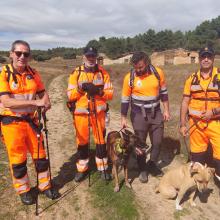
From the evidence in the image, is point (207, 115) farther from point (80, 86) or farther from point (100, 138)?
point (80, 86)

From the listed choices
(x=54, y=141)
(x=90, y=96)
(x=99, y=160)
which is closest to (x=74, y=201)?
(x=99, y=160)

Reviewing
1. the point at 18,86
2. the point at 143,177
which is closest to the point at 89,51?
the point at 18,86

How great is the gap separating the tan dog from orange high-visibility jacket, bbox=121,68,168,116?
4.82 feet

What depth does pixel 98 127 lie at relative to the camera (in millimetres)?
6285

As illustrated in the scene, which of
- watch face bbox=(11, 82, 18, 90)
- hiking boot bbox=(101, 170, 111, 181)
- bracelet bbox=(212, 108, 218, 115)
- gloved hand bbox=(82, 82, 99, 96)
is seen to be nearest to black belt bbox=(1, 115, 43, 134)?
watch face bbox=(11, 82, 18, 90)

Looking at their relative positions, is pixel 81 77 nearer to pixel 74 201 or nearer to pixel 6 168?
pixel 74 201

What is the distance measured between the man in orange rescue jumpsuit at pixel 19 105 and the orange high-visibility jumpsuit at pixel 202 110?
2.90m

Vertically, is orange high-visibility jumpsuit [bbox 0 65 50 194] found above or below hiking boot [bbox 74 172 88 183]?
above

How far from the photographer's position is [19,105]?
5.02m

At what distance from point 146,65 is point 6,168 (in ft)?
13.9

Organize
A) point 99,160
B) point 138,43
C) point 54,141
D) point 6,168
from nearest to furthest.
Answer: point 99,160 → point 6,168 → point 54,141 → point 138,43

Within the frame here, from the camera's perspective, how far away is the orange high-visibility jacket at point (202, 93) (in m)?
5.79

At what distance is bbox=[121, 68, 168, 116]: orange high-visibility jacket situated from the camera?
243 inches

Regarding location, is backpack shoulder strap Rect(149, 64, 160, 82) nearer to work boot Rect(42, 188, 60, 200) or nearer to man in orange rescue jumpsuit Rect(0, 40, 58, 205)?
man in orange rescue jumpsuit Rect(0, 40, 58, 205)
